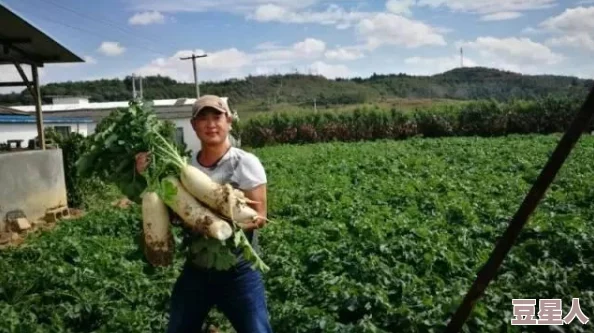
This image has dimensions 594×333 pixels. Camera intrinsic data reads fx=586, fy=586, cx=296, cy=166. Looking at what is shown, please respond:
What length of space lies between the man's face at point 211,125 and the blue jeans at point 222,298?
0.77 metres

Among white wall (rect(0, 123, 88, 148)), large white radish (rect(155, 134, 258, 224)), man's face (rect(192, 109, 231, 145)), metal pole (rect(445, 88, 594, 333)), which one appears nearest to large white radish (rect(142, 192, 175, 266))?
large white radish (rect(155, 134, 258, 224))

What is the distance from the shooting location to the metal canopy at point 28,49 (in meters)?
11.3

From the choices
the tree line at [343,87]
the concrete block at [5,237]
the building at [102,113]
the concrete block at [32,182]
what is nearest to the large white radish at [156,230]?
the concrete block at [5,237]

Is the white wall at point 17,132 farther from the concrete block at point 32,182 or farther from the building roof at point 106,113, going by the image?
the concrete block at point 32,182

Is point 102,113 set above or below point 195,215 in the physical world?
above

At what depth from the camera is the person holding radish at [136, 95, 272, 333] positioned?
3.47 meters

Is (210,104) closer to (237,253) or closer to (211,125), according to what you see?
(211,125)

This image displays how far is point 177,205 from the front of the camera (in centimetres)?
337

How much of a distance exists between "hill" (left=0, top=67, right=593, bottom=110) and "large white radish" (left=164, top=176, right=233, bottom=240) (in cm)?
7886

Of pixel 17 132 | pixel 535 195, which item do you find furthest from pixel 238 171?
pixel 17 132

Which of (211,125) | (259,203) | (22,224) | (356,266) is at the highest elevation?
(211,125)

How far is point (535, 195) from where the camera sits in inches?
80.7

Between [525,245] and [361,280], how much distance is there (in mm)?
2181

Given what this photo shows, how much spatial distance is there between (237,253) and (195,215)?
376 mm
